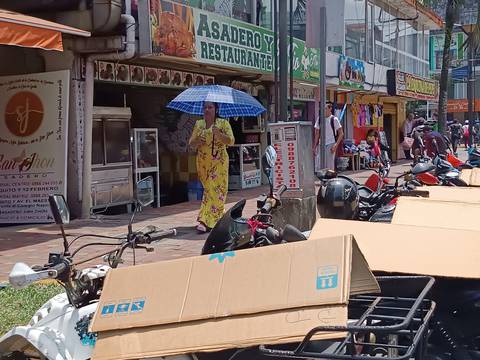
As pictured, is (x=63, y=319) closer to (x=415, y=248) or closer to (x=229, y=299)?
(x=229, y=299)

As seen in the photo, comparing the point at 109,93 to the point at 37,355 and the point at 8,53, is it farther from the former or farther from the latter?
the point at 37,355

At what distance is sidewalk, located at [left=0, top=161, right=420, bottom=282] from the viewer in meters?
7.35

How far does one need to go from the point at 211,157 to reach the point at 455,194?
3.89 meters

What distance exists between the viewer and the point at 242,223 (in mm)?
3691

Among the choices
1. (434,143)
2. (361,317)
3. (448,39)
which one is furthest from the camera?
(448,39)

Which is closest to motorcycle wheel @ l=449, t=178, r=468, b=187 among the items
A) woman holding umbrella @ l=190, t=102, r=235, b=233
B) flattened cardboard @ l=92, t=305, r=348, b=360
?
woman holding umbrella @ l=190, t=102, r=235, b=233

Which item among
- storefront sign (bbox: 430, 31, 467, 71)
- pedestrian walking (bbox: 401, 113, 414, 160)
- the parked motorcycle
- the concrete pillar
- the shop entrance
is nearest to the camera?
the parked motorcycle

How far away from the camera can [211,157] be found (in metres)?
8.65

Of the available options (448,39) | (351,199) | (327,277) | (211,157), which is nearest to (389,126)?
(448,39)

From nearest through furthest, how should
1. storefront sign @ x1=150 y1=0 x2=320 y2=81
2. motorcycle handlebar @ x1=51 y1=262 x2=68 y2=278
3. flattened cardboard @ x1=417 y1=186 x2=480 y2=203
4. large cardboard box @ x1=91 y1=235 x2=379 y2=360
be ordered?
1. large cardboard box @ x1=91 y1=235 x2=379 y2=360
2. motorcycle handlebar @ x1=51 y1=262 x2=68 y2=278
3. flattened cardboard @ x1=417 y1=186 x2=480 y2=203
4. storefront sign @ x1=150 y1=0 x2=320 y2=81

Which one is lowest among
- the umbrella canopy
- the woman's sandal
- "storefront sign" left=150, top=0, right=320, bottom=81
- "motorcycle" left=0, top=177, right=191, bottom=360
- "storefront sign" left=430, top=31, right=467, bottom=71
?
the woman's sandal

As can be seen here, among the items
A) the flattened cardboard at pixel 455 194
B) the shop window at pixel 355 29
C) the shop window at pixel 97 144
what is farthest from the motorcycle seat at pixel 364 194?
the shop window at pixel 355 29

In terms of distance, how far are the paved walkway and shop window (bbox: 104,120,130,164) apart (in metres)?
1.05

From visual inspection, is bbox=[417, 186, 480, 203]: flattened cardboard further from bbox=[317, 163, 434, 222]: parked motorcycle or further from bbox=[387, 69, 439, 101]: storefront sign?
bbox=[387, 69, 439, 101]: storefront sign
